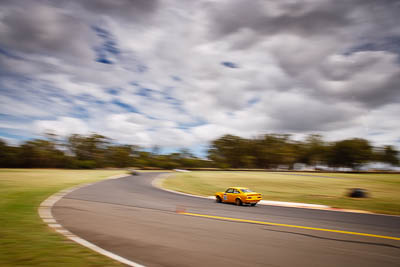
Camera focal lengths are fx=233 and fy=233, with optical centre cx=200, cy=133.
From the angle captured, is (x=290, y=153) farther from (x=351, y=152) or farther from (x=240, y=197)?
(x=240, y=197)

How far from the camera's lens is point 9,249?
200 inches

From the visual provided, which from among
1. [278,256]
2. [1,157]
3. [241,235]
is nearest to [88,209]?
[241,235]

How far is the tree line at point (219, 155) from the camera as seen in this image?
7850 centimetres

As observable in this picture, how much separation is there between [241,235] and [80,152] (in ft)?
329

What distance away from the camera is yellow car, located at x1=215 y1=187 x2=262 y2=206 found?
14.4 meters

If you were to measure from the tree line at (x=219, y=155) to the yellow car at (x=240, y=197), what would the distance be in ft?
259

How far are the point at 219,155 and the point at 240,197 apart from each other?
9177 cm

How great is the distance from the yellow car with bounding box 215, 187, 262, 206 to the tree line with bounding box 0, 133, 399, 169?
79020 millimetres

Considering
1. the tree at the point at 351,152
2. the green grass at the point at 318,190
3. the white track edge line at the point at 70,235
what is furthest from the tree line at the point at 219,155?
the white track edge line at the point at 70,235

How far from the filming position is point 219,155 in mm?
106125

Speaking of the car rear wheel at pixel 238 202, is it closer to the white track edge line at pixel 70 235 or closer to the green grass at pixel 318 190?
the green grass at pixel 318 190

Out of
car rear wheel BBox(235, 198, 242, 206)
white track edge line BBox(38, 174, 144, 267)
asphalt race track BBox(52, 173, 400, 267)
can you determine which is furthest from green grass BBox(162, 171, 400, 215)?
white track edge line BBox(38, 174, 144, 267)

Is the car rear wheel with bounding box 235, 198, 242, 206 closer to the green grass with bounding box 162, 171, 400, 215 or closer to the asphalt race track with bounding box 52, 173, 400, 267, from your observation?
the green grass with bounding box 162, 171, 400, 215

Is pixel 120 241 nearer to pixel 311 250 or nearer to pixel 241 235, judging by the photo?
pixel 241 235
